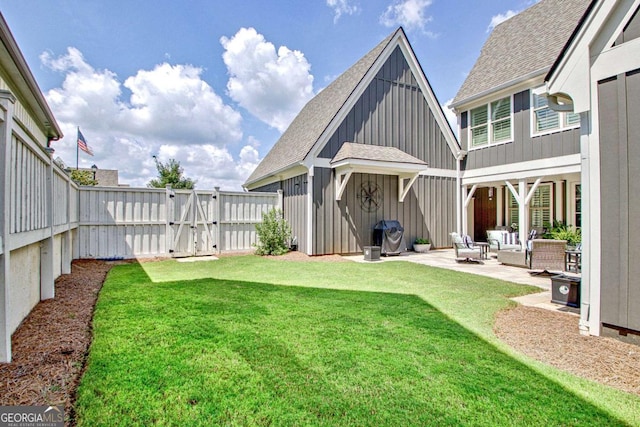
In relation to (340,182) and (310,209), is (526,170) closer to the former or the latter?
(340,182)

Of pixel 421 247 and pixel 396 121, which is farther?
A: pixel 396 121

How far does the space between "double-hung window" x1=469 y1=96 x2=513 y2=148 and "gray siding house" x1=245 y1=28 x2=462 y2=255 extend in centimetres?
88

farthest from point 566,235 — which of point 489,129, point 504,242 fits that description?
point 489,129

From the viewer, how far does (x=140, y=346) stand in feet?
9.96

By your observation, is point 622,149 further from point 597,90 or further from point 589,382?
point 589,382

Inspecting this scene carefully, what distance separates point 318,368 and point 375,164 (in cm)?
800

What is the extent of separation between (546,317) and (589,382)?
6.06ft

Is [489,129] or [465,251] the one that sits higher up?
[489,129]

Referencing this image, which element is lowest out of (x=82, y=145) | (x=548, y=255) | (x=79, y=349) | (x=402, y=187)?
(x=79, y=349)

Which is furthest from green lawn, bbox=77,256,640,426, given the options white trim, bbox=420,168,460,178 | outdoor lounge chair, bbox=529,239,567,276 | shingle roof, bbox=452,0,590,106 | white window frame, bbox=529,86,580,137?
shingle roof, bbox=452,0,590,106

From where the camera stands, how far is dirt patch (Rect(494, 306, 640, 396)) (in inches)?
107

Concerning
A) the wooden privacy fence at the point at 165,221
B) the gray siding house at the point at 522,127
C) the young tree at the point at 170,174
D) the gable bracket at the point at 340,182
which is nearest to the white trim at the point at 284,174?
the gable bracket at the point at 340,182

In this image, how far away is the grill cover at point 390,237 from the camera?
34.4 ft

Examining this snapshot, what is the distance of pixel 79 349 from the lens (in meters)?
2.87
